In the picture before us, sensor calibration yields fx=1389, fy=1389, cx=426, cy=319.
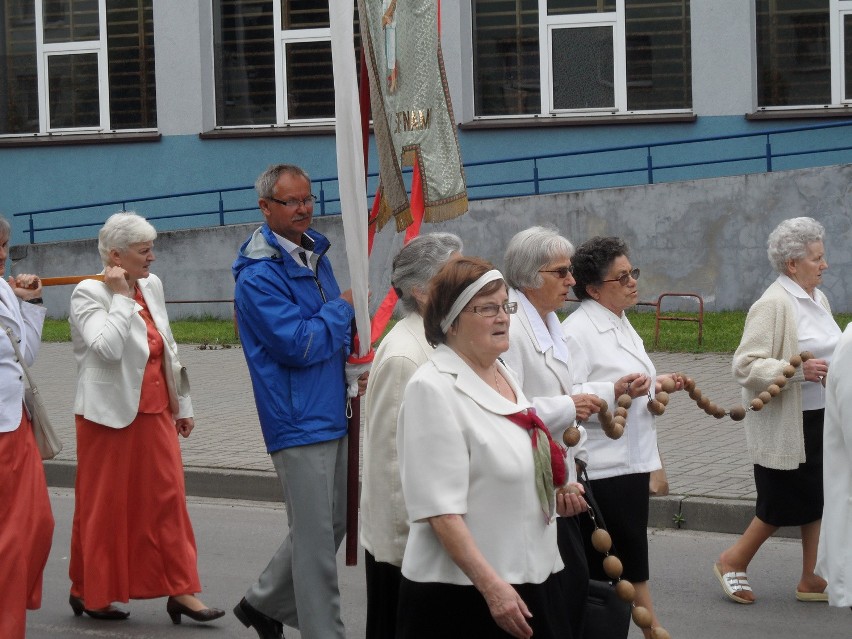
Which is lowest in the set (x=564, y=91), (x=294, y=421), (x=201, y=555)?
(x=201, y=555)

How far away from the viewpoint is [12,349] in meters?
5.96

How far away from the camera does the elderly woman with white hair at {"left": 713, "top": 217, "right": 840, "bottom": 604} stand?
668 cm

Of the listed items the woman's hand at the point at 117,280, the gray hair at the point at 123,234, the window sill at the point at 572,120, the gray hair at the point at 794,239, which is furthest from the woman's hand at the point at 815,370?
the window sill at the point at 572,120

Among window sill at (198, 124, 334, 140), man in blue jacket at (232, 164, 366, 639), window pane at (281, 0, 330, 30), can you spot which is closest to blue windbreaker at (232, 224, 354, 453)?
man in blue jacket at (232, 164, 366, 639)

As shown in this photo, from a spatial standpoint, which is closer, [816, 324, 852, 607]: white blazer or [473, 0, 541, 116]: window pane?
[816, 324, 852, 607]: white blazer

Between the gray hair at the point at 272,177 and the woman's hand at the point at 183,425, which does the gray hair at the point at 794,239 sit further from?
the woman's hand at the point at 183,425

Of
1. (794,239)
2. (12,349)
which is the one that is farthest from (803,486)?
(12,349)

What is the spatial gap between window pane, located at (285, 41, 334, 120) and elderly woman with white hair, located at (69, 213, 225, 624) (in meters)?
14.3

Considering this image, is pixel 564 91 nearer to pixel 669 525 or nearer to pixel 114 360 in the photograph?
pixel 669 525

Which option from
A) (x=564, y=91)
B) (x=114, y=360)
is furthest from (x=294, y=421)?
(x=564, y=91)

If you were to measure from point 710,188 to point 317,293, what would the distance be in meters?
12.4

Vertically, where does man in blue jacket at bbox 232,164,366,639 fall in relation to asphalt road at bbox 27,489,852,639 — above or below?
above

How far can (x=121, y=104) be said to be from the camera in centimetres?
2167

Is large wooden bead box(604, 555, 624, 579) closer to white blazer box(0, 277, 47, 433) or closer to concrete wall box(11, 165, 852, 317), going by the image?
white blazer box(0, 277, 47, 433)
